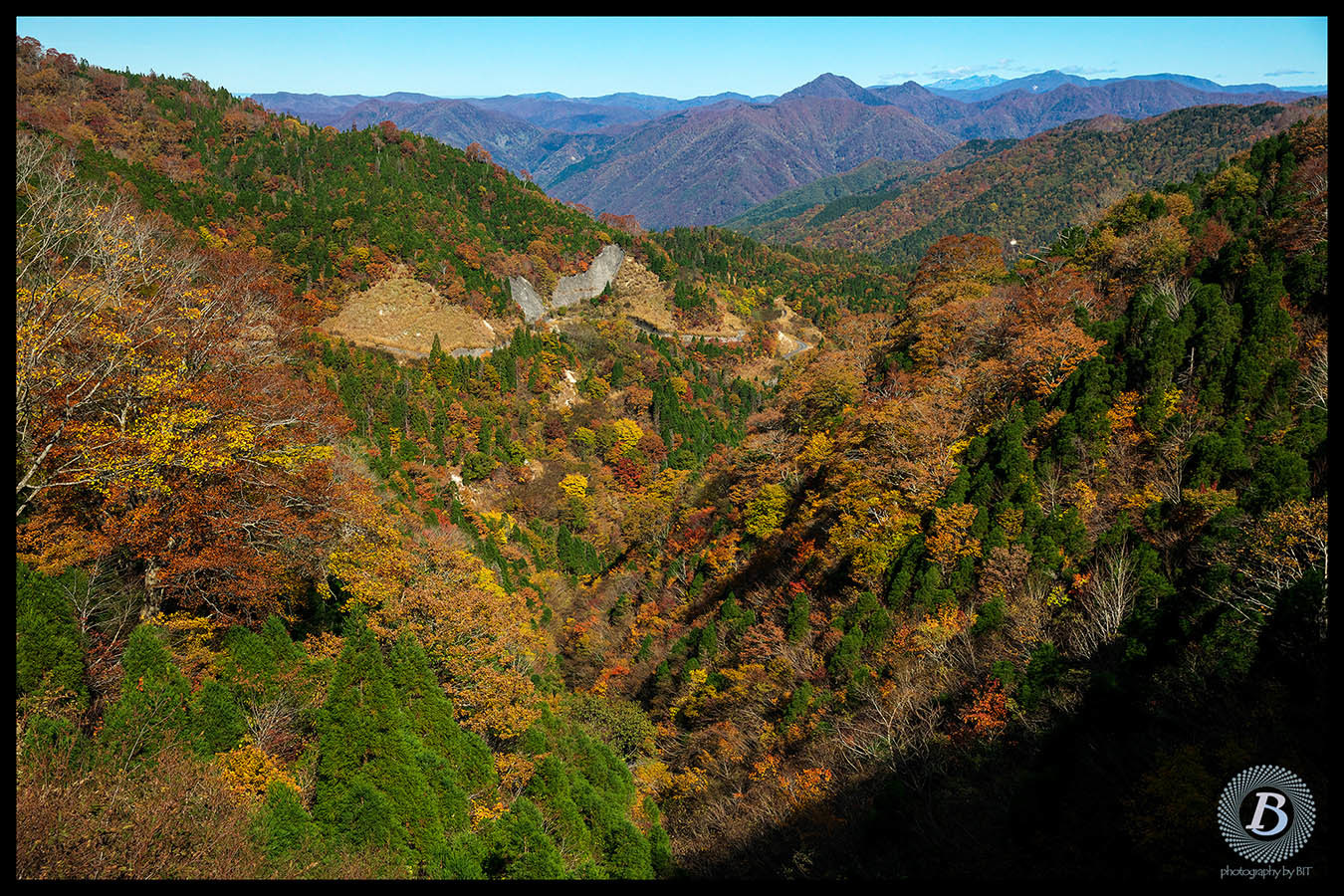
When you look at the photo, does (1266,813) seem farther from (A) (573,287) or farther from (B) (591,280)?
(B) (591,280)

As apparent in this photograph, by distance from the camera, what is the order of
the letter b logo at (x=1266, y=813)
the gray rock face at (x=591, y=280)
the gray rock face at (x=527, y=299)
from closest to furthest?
1. the letter b logo at (x=1266, y=813)
2. the gray rock face at (x=527, y=299)
3. the gray rock face at (x=591, y=280)

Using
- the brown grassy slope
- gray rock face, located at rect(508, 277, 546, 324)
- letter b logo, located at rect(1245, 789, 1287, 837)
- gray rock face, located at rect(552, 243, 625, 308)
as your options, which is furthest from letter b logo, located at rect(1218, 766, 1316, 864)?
gray rock face, located at rect(552, 243, 625, 308)

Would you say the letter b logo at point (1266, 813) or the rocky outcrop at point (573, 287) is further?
the rocky outcrop at point (573, 287)

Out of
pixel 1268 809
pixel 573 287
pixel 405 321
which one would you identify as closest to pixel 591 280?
pixel 573 287

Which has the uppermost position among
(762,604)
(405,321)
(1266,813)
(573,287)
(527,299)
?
(573,287)

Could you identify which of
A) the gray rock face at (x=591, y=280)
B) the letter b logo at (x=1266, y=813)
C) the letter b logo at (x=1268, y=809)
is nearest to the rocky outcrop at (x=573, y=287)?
the gray rock face at (x=591, y=280)

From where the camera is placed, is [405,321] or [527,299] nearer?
[405,321]

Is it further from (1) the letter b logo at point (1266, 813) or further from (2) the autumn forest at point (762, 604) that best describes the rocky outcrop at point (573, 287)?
(1) the letter b logo at point (1266, 813)
